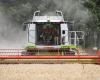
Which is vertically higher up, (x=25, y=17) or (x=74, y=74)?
(x=25, y=17)

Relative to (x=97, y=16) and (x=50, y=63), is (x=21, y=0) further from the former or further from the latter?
(x=50, y=63)

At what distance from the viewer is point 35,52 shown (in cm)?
2422

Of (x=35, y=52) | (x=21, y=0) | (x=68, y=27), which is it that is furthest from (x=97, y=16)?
(x=21, y=0)

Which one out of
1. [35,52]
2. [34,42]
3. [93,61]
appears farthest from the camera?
[34,42]

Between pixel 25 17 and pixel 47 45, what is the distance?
28671 millimetres

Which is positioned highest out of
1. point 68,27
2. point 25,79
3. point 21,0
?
point 21,0

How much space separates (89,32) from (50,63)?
18337 mm

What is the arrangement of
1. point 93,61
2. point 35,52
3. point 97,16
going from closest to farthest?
point 93,61 → point 35,52 → point 97,16

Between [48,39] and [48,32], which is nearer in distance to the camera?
[48,39]

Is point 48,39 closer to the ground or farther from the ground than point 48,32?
closer to the ground

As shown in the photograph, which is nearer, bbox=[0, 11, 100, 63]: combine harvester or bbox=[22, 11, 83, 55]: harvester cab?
bbox=[0, 11, 100, 63]: combine harvester

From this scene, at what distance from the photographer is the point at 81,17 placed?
138 ft

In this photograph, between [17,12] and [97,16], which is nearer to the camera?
[97,16]

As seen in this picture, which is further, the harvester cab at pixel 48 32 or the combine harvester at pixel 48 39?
the harvester cab at pixel 48 32
